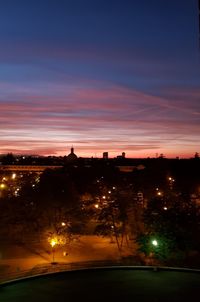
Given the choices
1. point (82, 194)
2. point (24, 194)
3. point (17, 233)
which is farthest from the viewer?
point (82, 194)

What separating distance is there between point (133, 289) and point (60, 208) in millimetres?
25483

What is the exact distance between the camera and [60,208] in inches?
1741

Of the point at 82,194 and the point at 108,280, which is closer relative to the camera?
the point at 108,280

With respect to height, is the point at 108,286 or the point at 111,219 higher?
the point at 111,219

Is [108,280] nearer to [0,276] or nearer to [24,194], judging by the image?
[0,276]

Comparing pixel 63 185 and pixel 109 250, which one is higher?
pixel 63 185

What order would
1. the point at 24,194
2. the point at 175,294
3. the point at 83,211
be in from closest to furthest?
the point at 175,294 → the point at 83,211 → the point at 24,194

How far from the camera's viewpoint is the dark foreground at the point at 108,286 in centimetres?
1823

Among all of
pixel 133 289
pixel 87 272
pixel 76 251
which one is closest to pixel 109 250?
pixel 76 251

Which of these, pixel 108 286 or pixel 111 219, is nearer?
pixel 108 286

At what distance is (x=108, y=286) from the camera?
64.7ft

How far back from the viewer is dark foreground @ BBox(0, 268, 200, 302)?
18.2 metres

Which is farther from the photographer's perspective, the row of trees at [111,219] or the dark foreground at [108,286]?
the row of trees at [111,219]

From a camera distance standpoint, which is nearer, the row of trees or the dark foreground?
the dark foreground
